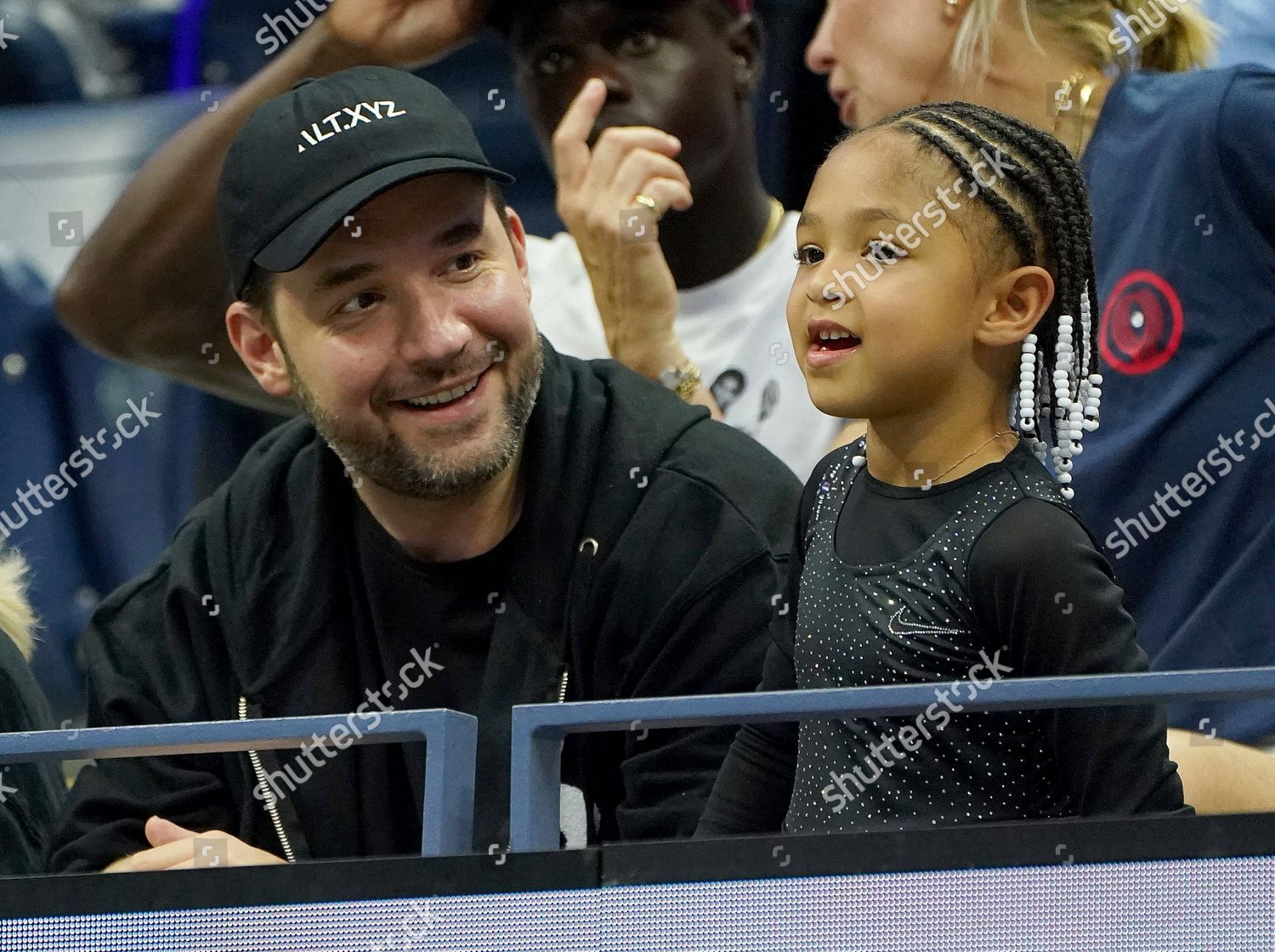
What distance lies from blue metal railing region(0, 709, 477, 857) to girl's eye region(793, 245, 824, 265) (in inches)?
20.2

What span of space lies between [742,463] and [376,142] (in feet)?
1.85

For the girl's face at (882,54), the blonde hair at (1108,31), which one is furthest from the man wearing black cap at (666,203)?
the blonde hair at (1108,31)

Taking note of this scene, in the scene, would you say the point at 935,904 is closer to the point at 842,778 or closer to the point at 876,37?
the point at 842,778

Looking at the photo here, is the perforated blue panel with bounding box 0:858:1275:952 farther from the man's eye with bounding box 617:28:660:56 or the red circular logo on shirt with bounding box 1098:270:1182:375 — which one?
the man's eye with bounding box 617:28:660:56

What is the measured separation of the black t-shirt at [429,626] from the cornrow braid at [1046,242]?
0.71m

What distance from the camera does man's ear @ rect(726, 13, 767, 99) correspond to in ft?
7.25

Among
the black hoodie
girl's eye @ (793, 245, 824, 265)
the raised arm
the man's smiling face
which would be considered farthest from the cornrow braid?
the raised arm

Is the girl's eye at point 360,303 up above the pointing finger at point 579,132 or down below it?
below

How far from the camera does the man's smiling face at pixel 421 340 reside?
1.84 meters

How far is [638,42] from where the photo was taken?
7.36 ft

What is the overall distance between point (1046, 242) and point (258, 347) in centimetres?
103

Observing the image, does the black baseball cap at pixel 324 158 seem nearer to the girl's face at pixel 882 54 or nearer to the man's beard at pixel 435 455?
the man's beard at pixel 435 455

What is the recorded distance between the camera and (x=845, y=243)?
1.38m

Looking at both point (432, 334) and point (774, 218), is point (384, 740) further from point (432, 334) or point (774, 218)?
point (774, 218)
